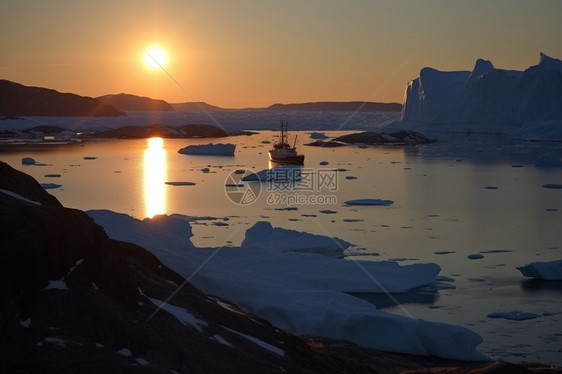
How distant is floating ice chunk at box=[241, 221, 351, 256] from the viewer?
17.2 metres

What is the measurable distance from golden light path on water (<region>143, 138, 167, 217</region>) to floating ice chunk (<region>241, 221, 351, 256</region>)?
6811 millimetres

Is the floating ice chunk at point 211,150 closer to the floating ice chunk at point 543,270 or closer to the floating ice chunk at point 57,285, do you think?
the floating ice chunk at point 543,270

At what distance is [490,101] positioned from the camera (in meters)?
73.7

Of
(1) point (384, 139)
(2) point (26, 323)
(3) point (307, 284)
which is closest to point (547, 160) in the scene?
(1) point (384, 139)

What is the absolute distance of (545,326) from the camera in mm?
12023

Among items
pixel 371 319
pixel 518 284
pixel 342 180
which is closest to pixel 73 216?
pixel 371 319

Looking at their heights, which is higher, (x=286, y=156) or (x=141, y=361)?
(x=141, y=361)

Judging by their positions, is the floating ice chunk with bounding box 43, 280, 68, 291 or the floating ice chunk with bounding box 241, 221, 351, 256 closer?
the floating ice chunk with bounding box 43, 280, 68, 291

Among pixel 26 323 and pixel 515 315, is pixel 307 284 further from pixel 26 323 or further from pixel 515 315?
pixel 26 323

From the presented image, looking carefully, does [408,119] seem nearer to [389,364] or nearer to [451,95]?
[451,95]

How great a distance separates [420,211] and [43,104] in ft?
387

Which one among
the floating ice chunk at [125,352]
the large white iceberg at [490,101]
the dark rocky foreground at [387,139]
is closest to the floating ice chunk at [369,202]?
the floating ice chunk at [125,352]

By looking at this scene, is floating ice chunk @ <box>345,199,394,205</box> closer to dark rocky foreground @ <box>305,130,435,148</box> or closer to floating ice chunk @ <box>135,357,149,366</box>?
floating ice chunk @ <box>135,357,149,366</box>

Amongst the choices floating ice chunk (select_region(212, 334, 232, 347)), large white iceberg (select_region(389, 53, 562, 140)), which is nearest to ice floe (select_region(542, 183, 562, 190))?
floating ice chunk (select_region(212, 334, 232, 347))
